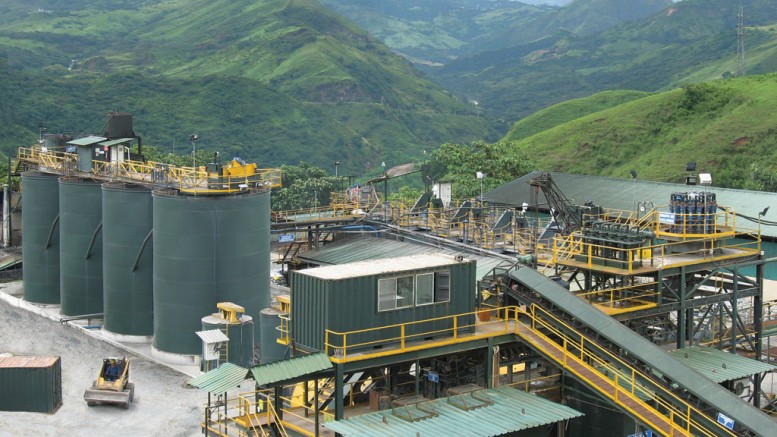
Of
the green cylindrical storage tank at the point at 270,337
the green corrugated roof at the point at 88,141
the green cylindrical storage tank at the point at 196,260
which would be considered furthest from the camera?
the green corrugated roof at the point at 88,141

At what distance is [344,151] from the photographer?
192 meters

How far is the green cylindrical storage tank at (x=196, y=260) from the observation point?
48031mm

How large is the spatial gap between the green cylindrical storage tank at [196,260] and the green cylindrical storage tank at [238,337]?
2.59 metres

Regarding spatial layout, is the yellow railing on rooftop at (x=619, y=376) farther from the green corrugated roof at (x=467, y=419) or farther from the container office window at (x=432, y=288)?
the container office window at (x=432, y=288)

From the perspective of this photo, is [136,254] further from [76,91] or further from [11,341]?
[76,91]

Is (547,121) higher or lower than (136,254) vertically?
higher

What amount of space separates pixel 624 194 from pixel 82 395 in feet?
148

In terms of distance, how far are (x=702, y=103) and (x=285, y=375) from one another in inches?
4474

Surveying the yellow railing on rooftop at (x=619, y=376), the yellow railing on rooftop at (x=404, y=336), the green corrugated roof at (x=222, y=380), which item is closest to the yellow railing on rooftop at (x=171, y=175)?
the green corrugated roof at (x=222, y=380)

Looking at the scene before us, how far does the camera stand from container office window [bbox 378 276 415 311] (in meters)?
31.7

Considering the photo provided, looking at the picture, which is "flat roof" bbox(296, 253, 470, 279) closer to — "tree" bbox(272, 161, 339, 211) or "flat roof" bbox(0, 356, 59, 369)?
"flat roof" bbox(0, 356, 59, 369)

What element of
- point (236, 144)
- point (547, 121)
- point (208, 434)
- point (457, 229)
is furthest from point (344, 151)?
point (208, 434)

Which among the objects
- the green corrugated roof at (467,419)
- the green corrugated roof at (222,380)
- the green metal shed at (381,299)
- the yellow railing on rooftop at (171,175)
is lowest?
the green corrugated roof at (467,419)

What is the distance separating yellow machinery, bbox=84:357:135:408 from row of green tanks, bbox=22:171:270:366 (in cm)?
525
